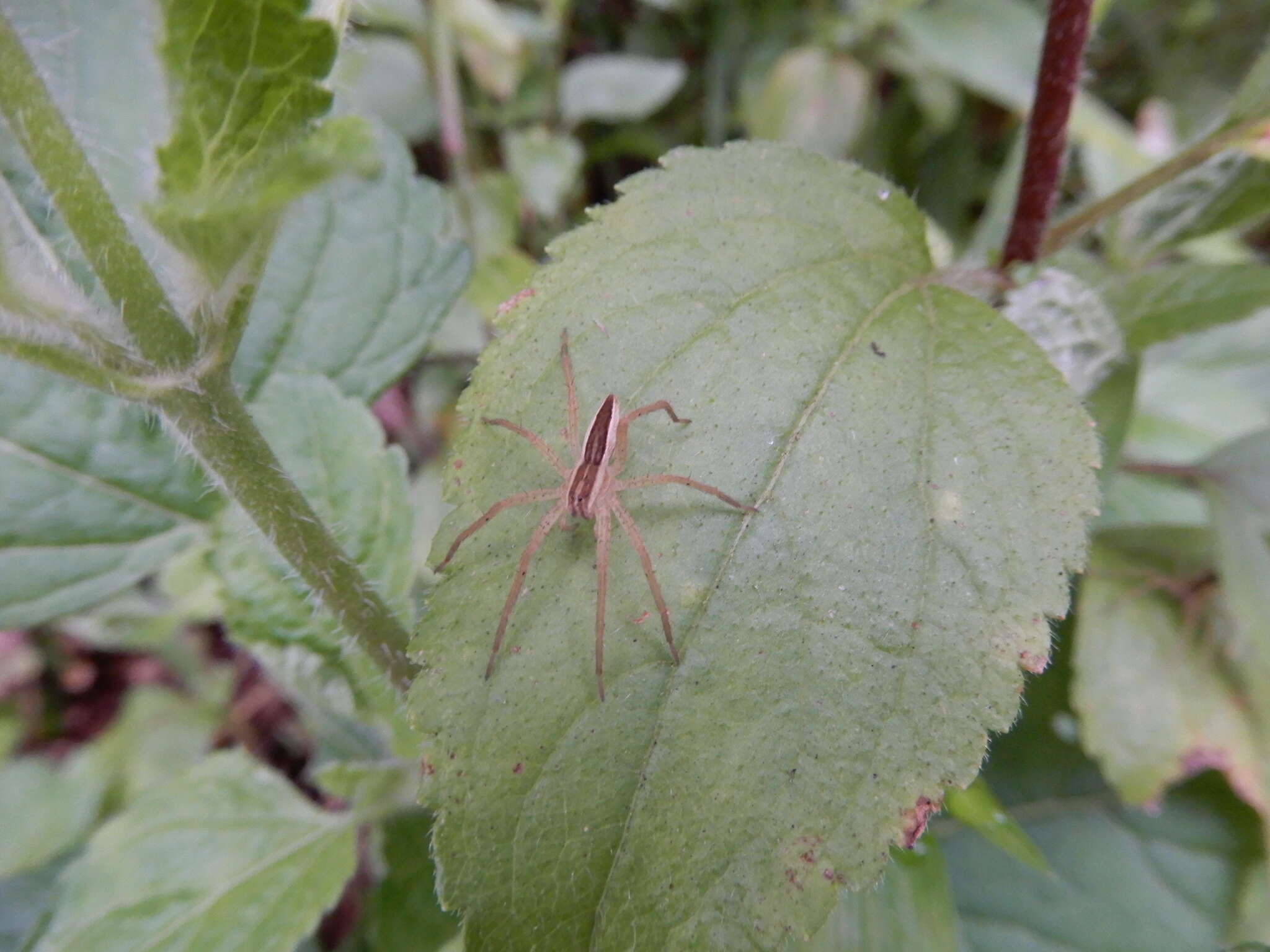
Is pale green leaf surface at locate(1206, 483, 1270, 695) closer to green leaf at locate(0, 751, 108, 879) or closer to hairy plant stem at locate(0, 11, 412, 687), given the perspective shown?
hairy plant stem at locate(0, 11, 412, 687)

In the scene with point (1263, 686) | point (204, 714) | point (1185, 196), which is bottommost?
point (204, 714)

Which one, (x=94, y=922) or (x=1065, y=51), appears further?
(x=94, y=922)

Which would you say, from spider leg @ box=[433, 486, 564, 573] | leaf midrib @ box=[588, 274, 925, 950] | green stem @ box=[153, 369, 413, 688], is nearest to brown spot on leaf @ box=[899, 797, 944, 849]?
leaf midrib @ box=[588, 274, 925, 950]

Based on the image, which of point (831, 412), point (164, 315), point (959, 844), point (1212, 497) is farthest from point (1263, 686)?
point (164, 315)

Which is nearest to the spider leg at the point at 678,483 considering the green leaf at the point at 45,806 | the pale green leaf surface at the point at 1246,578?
the pale green leaf surface at the point at 1246,578

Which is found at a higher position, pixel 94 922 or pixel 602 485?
pixel 602 485

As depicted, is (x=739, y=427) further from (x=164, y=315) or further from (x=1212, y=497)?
(x=1212, y=497)
